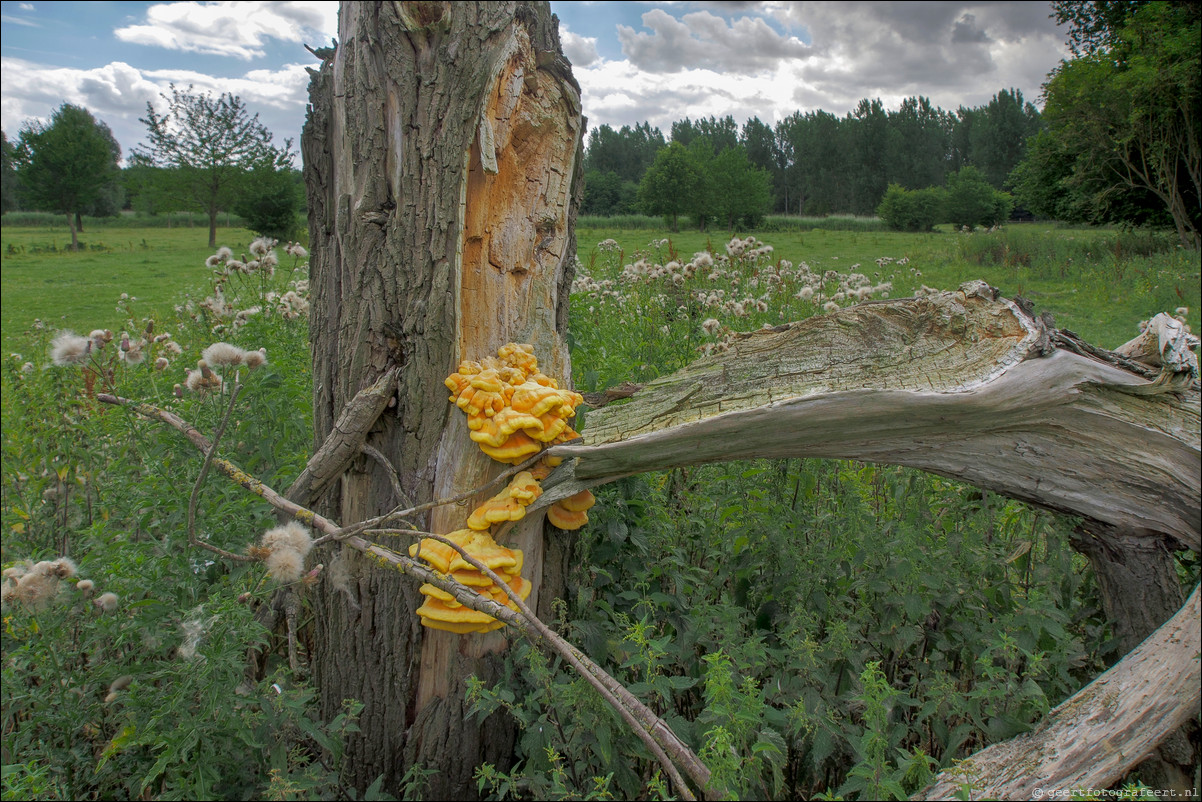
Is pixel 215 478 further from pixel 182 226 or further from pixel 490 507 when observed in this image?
pixel 182 226

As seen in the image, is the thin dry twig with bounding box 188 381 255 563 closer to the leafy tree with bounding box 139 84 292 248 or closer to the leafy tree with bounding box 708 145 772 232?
the leafy tree with bounding box 708 145 772 232

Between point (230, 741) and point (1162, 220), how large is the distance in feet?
86.6

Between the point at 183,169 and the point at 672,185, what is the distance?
26722 mm

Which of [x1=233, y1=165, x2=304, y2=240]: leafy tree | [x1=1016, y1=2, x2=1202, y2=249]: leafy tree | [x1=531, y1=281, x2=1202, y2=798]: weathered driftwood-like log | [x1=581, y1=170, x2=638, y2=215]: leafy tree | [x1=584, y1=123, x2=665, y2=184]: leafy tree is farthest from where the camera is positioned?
[x1=584, y1=123, x2=665, y2=184]: leafy tree

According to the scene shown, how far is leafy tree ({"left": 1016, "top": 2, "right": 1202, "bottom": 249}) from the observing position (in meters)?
14.9

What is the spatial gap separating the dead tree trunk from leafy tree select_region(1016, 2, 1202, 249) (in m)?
18.9

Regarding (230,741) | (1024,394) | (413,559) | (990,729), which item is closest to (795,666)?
(990,729)

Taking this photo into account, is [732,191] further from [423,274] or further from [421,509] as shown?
[421,509]

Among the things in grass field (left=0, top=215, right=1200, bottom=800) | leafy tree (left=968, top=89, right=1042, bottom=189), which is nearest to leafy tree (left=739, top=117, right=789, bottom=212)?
grass field (left=0, top=215, right=1200, bottom=800)

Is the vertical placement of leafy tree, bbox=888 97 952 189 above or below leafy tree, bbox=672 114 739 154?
above

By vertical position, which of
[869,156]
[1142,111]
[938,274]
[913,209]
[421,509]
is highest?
[869,156]

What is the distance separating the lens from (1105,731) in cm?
181

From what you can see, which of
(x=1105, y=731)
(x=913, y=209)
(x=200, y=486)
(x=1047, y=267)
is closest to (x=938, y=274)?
(x=1047, y=267)

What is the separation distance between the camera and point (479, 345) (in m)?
2.30
